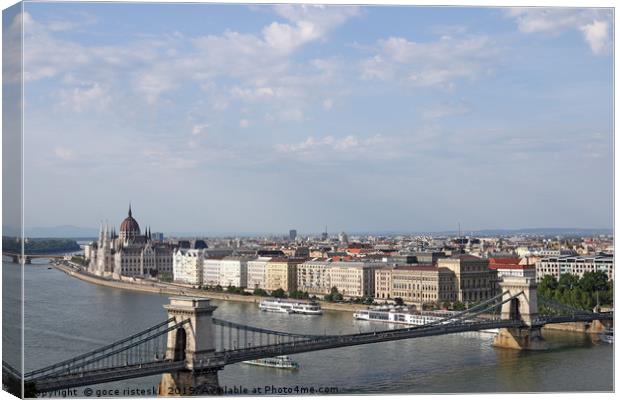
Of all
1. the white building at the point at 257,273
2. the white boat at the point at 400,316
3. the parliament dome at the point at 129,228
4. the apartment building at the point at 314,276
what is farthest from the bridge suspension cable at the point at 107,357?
the parliament dome at the point at 129,228

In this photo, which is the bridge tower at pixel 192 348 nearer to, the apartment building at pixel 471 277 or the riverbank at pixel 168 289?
the riverbank at pixel 168 289

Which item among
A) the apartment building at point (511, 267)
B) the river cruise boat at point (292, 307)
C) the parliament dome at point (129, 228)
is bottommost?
the river cruise boat at point (292, 307)

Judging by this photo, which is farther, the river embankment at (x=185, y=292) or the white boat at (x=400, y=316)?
the white boat at (x=400, y=316)

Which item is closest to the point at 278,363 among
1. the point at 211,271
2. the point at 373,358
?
the point at 373,358

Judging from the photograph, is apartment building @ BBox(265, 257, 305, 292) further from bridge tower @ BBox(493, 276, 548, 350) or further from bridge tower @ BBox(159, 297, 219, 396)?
bridge tower @ BBox(159, 297, 219, 396)

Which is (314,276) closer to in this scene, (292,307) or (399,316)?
(292,307)

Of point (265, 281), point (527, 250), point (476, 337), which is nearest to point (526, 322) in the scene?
point (476, 337)

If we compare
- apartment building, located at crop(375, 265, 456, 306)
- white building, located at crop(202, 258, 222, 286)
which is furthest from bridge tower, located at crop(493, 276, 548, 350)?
white building, located at crop(202, 258, 222, 286)
